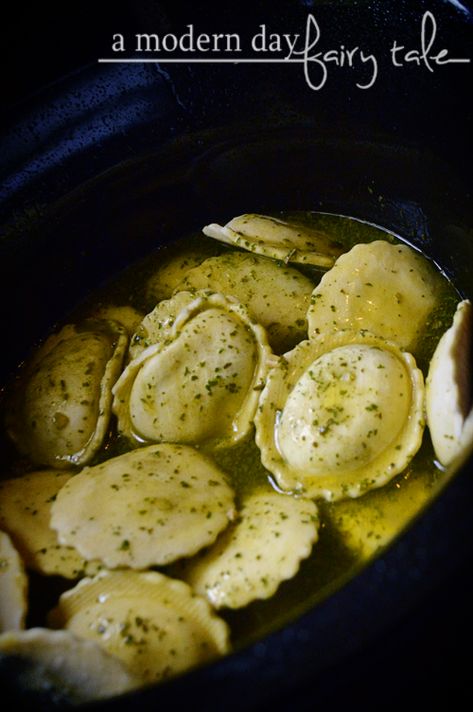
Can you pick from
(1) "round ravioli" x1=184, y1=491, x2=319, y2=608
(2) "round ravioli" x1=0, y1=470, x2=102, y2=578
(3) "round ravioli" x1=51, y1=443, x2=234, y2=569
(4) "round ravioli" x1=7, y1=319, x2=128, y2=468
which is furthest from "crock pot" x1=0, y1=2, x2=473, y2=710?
(1) "round ravioli" x1=184, y1=491, x2=319, y2=608

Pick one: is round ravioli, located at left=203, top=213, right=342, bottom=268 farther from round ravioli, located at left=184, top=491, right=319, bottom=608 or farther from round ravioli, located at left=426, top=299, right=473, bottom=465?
round ravioli, located at left=184, top=491, right=319, bottom=608

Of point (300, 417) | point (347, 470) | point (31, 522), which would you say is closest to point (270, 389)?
point (300, 417)

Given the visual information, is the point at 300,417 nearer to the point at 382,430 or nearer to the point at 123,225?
the point at 382,430

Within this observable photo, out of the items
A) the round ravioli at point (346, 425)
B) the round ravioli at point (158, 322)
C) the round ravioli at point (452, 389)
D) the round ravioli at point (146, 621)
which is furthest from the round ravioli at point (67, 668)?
the round ravioli at point (158, 322)

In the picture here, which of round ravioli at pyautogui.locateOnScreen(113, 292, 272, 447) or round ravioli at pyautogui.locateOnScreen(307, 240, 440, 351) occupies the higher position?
round ravioli at pyautogui.locateOnScreen(307, 240, 440, 351)

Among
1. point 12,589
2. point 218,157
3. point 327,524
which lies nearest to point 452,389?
point 327,524

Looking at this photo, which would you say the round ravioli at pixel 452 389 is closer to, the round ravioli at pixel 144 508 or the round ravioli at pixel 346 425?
the round ravioli at pixel 346 425

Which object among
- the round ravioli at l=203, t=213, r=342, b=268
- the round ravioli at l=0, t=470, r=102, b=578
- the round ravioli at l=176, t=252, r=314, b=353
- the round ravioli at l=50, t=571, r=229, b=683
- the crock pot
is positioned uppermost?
the crock pot
